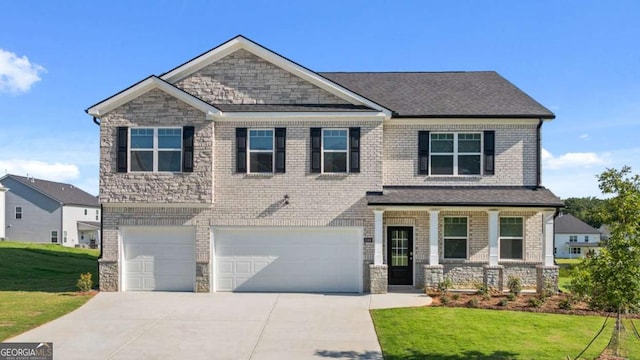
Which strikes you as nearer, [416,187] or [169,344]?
[169,344]

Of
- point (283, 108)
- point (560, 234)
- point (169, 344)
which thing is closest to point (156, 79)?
point (283, 108)

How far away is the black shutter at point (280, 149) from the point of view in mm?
16672

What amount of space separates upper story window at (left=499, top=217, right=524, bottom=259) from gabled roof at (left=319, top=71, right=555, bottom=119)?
384 centimetres

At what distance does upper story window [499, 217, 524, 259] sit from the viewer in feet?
56.9

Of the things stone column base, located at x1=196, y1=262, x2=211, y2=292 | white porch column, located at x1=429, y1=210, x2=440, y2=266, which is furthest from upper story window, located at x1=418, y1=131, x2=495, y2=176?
stone column base, located at x1=196, y1=262, x2=211, y2=292

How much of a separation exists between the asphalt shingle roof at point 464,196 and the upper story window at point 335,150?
134cm

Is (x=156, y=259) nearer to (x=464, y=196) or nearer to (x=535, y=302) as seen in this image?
(x=464, y=196)

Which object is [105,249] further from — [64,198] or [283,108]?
[64,198]

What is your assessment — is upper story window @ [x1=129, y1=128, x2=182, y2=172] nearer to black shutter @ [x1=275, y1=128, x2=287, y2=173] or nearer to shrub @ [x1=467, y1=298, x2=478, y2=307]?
black shutter @ [x1=275, y1=128, x2=287, y2=173]

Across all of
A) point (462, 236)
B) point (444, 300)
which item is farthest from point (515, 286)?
point (444, 300)

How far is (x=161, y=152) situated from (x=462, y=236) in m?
11.0

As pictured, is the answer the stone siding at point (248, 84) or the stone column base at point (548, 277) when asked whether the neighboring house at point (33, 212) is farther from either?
the stone column base at point (548, 277)

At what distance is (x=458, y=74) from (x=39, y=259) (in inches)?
938

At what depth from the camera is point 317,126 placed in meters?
16.7
